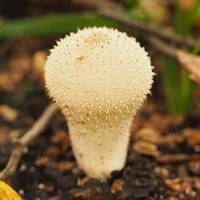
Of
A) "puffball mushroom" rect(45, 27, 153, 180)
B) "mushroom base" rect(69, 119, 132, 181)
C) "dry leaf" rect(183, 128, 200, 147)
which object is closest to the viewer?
"puffball mushroom" rect(45, 27, 153, 180)

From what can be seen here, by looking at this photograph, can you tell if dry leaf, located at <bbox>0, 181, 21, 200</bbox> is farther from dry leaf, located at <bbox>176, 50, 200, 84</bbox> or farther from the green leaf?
the green leaf

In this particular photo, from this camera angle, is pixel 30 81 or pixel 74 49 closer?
pixel 74 49

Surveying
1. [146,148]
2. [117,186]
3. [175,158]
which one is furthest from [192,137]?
[117,186]

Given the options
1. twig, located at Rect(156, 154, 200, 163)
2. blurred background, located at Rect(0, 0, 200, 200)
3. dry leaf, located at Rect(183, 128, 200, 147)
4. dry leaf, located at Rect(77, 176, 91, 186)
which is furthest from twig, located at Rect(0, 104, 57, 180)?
→ dry leaf, located at Rect(183, 128, 200, 147)

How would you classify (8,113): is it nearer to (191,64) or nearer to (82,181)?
(82,181)

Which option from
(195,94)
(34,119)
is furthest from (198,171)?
(34,119)

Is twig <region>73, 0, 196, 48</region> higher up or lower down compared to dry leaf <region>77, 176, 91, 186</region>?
higher up

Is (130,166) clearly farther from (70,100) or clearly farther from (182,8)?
(182,8)
